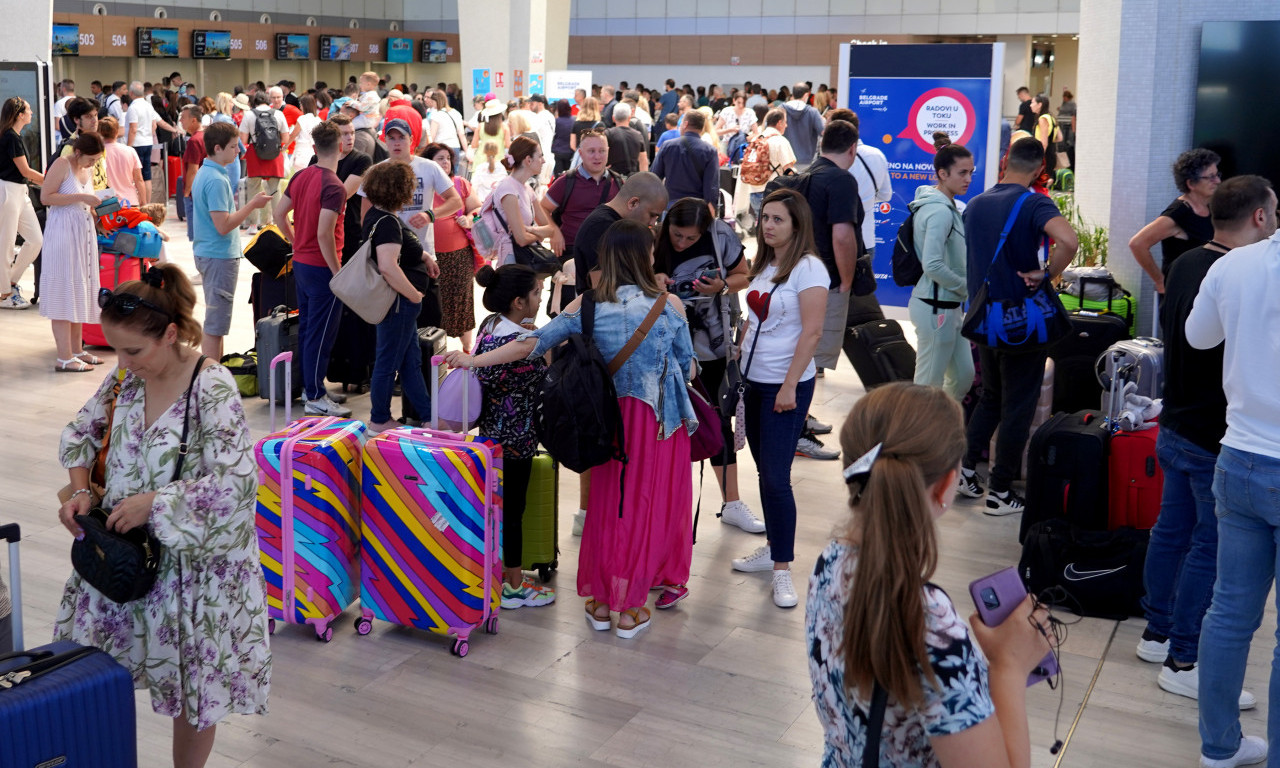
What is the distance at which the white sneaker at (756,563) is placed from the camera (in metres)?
5.03

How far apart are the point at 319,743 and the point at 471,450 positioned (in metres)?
1.02

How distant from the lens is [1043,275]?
5.29 metres

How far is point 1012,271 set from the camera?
531cm

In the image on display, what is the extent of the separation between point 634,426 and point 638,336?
1.05ft

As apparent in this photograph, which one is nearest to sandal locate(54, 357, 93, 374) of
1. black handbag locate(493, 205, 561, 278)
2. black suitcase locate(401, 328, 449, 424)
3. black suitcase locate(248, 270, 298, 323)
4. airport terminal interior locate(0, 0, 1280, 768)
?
airport terminal interior locate(0, 0, 1280, 768)

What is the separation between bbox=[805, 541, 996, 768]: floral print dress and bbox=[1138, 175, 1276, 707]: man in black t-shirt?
2.23m

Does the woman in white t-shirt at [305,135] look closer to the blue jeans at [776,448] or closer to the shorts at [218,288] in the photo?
the shorts at [218,288]

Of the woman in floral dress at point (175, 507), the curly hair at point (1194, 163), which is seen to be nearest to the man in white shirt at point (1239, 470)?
the curly hair at point (1194, 163)

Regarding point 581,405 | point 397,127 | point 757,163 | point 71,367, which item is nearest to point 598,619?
point 581,405

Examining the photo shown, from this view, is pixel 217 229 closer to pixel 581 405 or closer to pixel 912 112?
pixel 581 405

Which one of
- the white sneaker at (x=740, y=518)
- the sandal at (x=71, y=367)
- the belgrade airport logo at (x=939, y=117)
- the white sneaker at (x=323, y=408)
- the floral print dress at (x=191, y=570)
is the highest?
the belgrade airport logo at (x=939, y=117)

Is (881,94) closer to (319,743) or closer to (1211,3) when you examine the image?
(1211,3)

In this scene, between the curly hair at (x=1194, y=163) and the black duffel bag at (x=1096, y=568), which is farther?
the curly hair at (x=1194, y=163)

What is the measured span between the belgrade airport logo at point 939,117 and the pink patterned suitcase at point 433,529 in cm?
514
